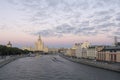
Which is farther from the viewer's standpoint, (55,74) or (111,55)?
(111,55)

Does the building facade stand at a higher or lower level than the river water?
higher

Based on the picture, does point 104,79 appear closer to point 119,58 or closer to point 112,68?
point 112,68

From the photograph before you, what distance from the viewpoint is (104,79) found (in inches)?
1837

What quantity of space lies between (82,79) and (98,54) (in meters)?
59.5

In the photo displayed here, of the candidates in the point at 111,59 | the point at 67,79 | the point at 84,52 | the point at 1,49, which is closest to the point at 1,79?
the point at 67,79

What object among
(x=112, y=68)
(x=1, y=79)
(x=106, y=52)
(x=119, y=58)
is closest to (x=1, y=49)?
(x=106, y=52)

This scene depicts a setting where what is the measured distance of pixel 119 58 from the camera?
78.4 meters

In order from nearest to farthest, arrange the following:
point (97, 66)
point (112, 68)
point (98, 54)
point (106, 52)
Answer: point (112, 68)
point (97, 66)
point (106, 52)
point (98, 54)

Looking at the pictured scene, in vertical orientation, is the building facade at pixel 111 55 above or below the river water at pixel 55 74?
above

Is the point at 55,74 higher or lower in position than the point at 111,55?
lower

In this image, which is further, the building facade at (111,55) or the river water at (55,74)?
the building facade at (111,55)

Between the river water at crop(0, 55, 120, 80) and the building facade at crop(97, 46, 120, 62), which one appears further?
the building facade at crop(97, 46, 120, 62)

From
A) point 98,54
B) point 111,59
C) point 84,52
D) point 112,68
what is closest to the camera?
point 112,68

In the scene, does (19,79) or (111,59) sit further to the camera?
(111,59)
